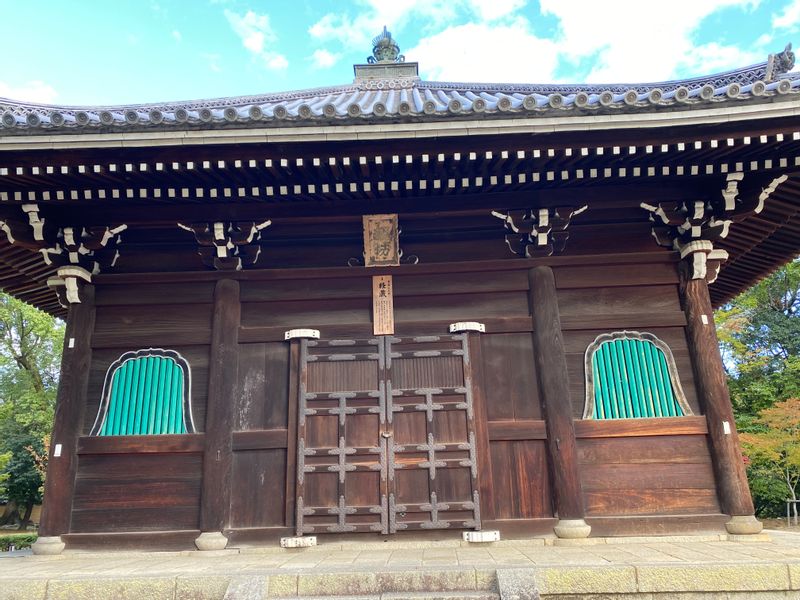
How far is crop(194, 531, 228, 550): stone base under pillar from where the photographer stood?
5.65 meters

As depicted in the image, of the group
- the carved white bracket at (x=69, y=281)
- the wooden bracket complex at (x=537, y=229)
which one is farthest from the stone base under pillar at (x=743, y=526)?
the carved white bracket at (x=69, y=281)

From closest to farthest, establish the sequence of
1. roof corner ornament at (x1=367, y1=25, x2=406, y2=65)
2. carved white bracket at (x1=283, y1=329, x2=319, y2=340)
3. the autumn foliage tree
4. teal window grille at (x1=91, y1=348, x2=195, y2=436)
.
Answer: teal window grille at (x1=91, y1=348, x2=195, y2=436) → carved white bracket at (x1=283, y1=329, x2=319, y2=340) → roof corner ornament at (x1=367, y1=25, x2=406, y2=65) → the autumn foliage tree

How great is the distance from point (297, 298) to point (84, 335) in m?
2.60

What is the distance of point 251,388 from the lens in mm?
6281

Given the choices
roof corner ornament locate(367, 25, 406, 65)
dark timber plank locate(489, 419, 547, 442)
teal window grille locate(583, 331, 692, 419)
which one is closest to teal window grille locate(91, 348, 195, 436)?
dark timber plank locate(489, 419, 547, 442)

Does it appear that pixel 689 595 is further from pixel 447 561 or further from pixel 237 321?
pixel 237 321

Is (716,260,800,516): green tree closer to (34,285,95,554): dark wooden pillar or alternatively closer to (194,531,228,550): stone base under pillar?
(194,531,228,550): stone base under pillar

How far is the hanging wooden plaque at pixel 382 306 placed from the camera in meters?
6.39

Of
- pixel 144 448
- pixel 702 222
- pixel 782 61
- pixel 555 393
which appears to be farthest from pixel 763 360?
pixel 144 448

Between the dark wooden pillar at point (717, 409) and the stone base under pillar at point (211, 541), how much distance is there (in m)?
5.41

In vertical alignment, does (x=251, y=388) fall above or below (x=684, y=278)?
below

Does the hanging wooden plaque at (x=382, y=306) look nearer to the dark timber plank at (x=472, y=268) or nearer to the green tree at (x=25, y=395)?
the dark timber plank at (x=472, y=268)

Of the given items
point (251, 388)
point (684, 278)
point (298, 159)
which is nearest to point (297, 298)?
point (251, 388)

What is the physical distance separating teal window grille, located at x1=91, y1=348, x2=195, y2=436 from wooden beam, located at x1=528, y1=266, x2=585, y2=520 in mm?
4124
